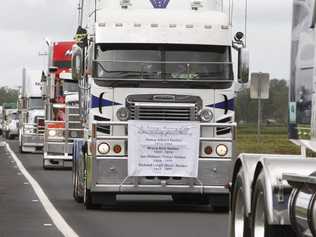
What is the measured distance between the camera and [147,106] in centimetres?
1689

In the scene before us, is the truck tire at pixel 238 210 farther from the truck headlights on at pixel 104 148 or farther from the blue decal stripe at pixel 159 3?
the blue decal stripe at pixel 159 3

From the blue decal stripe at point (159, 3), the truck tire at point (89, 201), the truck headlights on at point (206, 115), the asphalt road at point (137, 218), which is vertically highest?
the blue decal stripe at point (159, 3)

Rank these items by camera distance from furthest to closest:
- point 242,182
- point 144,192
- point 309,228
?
point 144,192
point 242,182
point 309,228

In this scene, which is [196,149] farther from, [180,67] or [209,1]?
[209,1]

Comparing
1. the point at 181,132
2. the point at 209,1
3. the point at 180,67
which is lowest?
the point at 181,132

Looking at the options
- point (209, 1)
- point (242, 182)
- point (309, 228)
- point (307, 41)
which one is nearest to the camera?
point (309, 228)

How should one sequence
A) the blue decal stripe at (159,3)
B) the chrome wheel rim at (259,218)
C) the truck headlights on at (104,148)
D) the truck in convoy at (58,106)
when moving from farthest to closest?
the truck in convoy at (58,106) < the blue decal stripe at (159,3) < the truck headlights on at (104,148) < the chrome wheel rim at (259,218)

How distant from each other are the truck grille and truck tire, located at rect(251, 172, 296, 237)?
7.95m

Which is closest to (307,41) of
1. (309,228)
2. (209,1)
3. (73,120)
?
(309,228)

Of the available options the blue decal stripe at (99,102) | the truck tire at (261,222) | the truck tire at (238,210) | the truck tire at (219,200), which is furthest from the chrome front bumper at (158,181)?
the truck tire at (261,222)

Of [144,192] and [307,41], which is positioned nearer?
[307,41]

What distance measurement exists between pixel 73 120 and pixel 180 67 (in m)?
13.3

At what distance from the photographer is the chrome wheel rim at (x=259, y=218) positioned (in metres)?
8.78

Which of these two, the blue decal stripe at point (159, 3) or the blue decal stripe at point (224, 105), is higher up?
the blue decal stripe at point (159, 3)
